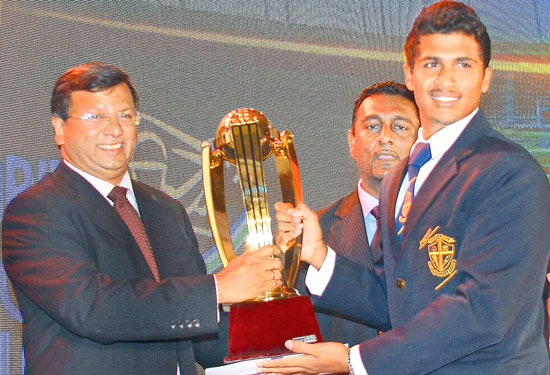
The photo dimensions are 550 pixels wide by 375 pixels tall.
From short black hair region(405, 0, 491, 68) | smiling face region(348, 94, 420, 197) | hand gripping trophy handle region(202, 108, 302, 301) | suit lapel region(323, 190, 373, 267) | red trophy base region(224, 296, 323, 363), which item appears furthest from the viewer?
smiling face region(348, 94, 420, 197)

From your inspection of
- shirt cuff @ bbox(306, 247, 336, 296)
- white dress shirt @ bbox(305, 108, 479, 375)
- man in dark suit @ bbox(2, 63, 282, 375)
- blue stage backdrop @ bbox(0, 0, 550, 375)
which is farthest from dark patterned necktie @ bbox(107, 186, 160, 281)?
blue stage backdrop @ bbox(0, 0, 550, 375)

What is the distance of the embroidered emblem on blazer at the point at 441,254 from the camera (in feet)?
6.00

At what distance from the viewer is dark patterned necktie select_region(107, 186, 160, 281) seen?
2.14 metres

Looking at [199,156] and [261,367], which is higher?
[199,156]

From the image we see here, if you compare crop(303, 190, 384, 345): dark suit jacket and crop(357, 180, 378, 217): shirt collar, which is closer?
crop(303, 190, 384, 345): dark suit jacket

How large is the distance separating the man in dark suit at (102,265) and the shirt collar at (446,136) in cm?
56

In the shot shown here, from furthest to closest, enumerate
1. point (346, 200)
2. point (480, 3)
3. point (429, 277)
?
point (480, 3)
point (346, 200)
point (429, 277)

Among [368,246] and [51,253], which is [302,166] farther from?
[51,253]

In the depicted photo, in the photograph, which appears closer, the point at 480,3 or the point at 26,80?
the point at 26,80

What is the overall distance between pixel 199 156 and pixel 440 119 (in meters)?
1.52

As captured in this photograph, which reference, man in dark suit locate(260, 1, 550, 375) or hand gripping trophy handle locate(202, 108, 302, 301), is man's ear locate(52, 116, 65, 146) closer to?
hand gripping trophy handle locate(202, 108, 302, 301)

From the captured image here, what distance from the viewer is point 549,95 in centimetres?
388

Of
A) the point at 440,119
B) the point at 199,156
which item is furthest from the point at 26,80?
the point at 440,119

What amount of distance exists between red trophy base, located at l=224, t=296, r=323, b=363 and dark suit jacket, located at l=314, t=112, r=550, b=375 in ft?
0.92
